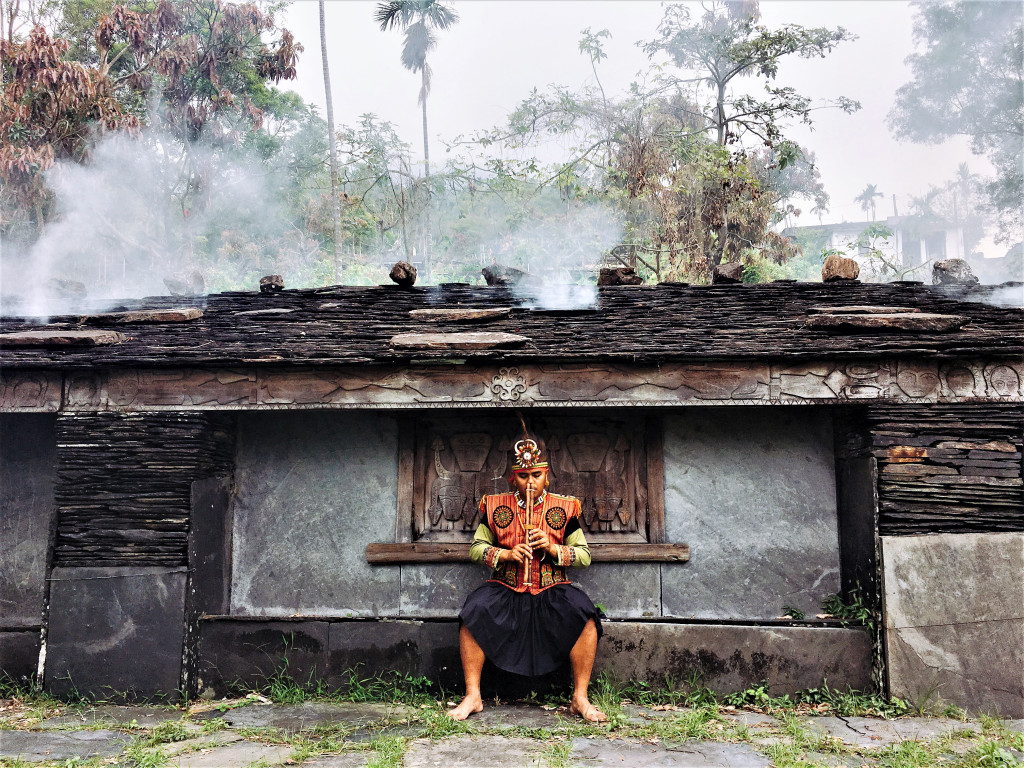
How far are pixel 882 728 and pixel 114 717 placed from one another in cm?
533

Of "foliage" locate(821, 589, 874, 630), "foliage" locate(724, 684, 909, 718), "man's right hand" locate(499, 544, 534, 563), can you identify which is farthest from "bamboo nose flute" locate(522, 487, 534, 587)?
"foliage" locate(821, 589, 874, 630)

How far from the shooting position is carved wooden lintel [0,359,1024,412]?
5.63m

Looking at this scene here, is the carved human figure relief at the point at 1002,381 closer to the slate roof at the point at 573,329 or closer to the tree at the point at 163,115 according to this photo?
the slate roof at the point at 573,329

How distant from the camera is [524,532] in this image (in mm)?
5691

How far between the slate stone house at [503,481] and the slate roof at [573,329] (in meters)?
0.03

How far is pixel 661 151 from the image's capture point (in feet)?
51.8

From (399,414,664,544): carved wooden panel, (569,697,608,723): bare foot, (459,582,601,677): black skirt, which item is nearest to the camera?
(569,697,608,723): bare foot

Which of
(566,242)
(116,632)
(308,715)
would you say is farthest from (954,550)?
(566,242)

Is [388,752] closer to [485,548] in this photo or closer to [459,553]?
[485,548]

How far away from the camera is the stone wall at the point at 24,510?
666 cm

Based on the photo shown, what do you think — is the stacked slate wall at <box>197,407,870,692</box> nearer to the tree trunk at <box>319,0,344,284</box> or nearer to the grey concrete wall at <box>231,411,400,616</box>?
the grey concrete wall at <box>231,411,400,616</box>

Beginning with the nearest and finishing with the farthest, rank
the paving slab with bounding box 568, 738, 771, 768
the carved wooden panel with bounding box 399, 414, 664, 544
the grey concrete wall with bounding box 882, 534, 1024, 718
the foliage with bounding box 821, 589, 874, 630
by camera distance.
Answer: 1. the paving slab with bounding box 568, 738, 771, 768
2. the grey concrete wall with bounding box 882, 534, 1024, 718
3. the foliage with bounding box 821, 589, 874, 630
4. the carved wooden panel with bounding box 399, 414, 664, 544

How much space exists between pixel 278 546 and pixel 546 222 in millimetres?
19804

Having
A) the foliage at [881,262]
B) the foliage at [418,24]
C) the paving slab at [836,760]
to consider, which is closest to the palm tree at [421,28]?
the foliage at [418,24]
